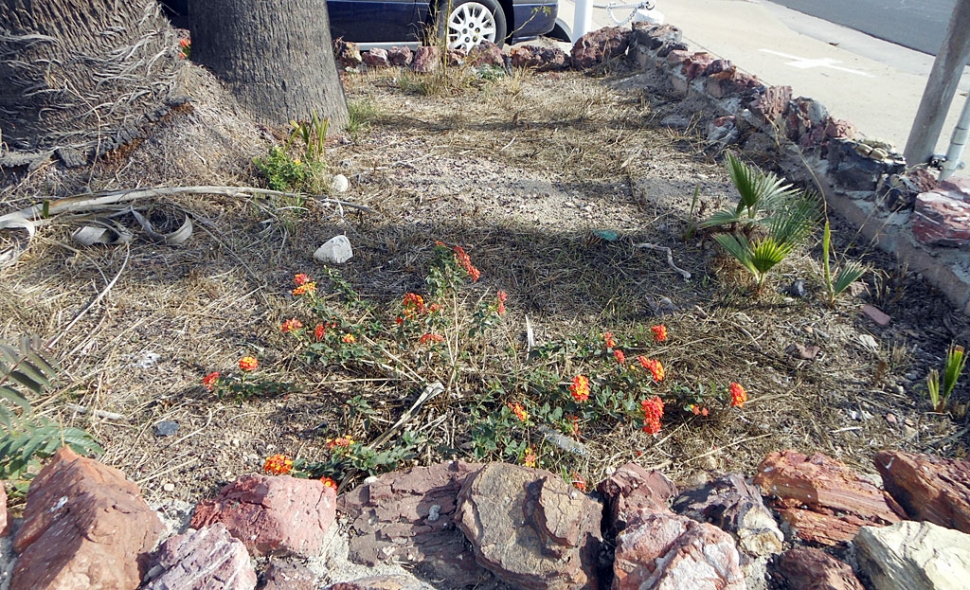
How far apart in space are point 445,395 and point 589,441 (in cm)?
53

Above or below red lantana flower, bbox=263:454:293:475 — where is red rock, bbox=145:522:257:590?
above

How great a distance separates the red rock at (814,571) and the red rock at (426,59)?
5.05m

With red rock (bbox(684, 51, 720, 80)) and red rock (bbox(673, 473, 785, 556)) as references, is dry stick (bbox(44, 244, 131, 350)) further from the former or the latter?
red rock (bbox(684, 51, 720, 80))

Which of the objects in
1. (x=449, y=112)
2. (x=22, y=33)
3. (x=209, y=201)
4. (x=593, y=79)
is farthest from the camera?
(x=593, y=79)

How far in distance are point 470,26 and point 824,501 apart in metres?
6.18

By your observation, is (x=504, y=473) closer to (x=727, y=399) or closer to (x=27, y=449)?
(x=727, y=399)

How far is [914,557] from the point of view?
4.75ft

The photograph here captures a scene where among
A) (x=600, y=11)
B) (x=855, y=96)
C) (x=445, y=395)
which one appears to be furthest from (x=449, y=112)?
(x=600, y=11)

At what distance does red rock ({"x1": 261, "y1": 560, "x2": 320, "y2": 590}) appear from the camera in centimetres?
153

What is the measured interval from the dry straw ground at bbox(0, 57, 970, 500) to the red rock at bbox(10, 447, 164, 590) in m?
0.35

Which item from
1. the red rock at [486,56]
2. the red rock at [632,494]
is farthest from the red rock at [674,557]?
the red rock at [486,56]

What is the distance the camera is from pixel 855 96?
20.7ft

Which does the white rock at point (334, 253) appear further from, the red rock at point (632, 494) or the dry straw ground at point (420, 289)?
the red rock at point (632, 494)

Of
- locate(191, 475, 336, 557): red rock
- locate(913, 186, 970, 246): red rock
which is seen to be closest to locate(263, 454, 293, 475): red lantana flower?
locate(191, 475, 336, 557): red rock
